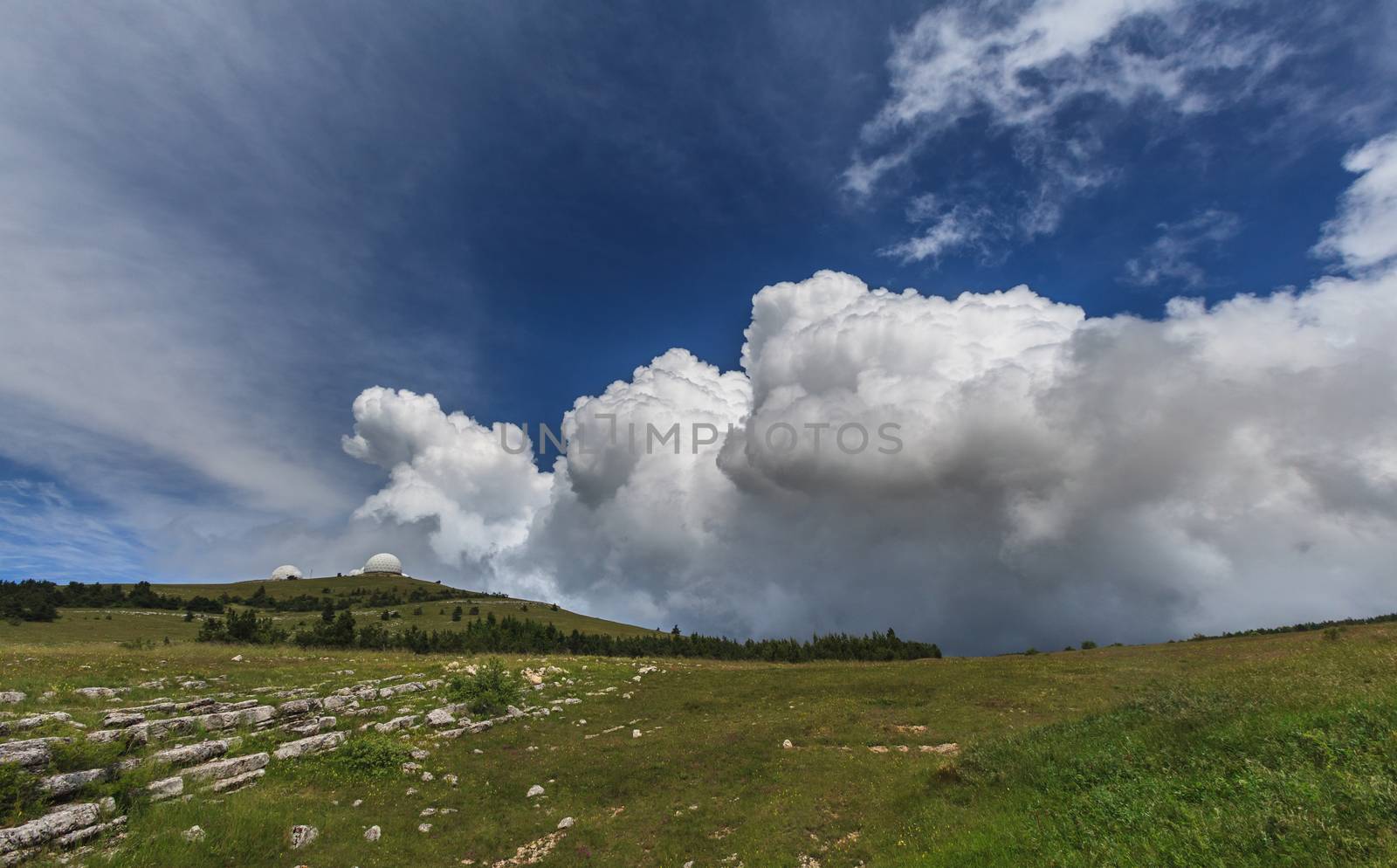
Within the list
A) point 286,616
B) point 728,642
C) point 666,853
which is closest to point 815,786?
point 666,853

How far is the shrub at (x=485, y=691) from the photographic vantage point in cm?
2966

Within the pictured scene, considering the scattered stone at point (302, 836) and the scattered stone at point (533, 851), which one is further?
the scattered stone at point (533, 851)

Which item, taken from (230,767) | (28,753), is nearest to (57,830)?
(28,753)

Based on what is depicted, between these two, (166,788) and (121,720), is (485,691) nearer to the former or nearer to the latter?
(121,720)

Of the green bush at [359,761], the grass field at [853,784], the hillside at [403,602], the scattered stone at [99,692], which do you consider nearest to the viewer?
the grass field at [853,784]

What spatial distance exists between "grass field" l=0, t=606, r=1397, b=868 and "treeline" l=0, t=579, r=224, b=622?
319ft

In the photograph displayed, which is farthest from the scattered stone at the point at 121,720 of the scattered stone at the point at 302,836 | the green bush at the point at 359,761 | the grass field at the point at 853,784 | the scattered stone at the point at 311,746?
the scattered stone at the point at 302,836

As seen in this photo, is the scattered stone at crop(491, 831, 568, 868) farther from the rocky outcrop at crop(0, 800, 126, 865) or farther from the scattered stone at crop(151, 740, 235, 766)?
the scattered stone at crop(151, 740, 235, 766)

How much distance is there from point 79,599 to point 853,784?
17766 cm

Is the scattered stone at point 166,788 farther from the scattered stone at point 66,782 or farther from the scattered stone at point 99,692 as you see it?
the scattered stone at point 99,692

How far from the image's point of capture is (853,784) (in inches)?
788

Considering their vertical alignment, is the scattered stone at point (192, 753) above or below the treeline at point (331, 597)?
below

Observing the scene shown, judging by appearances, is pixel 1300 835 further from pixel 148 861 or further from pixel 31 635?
pixel 31 635

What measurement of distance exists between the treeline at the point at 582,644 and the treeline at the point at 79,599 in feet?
110
